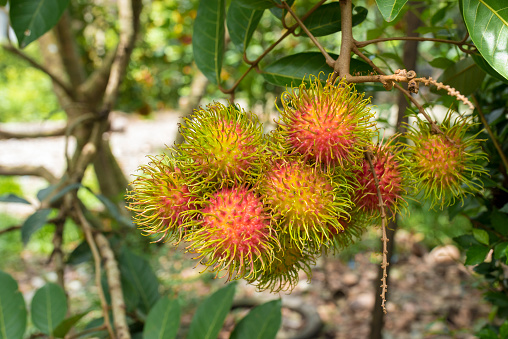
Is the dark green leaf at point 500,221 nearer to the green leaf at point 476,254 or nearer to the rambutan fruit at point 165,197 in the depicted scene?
the green leaf at point 476,254

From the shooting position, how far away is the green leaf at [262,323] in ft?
3.60

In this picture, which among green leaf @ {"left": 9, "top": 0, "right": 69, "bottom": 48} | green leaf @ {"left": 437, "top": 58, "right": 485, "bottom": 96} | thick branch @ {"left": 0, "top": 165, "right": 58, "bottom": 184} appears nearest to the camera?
green leaf @ {"left": 437, "top": 58, "right": 485, "bottom": 96}

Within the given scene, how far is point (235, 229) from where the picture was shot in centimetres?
63

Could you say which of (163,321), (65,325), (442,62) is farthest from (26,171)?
(442,62)

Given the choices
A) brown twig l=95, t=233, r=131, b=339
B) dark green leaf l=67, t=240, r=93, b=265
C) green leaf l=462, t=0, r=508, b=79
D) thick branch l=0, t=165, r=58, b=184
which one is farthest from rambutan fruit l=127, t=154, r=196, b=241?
thick branch l=0, t=165, r=58, b=184

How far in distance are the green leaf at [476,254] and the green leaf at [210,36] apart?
0.63m

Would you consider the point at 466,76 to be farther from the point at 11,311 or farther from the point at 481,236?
the point at 11,311

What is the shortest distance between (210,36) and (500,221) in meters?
0.72

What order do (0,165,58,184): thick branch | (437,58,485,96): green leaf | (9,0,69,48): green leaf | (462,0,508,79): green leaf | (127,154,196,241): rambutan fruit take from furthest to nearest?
1. (0,165,58,184): thick branch
2. (9,0,69,48): green leaf
3. (437,58,485,96): green leaf
4. (127,154,196,241): rambutan fruit
5. (462,0,508,79): green leaf

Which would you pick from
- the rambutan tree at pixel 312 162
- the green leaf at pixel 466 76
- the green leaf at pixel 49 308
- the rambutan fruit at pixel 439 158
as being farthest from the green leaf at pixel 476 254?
the green leaf at pixel 49 308

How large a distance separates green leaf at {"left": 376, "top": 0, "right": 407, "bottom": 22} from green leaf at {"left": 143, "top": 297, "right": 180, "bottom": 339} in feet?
2.83

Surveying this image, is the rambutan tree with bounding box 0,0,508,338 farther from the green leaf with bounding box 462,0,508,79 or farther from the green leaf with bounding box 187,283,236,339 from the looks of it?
the green leaf with bounding box 187,283,236,339

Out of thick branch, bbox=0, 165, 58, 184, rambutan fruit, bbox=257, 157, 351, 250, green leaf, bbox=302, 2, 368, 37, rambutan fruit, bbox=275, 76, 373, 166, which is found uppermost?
green leaf, bbox=302, 2, 368, 37

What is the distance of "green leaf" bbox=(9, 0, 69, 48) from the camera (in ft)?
3.04
